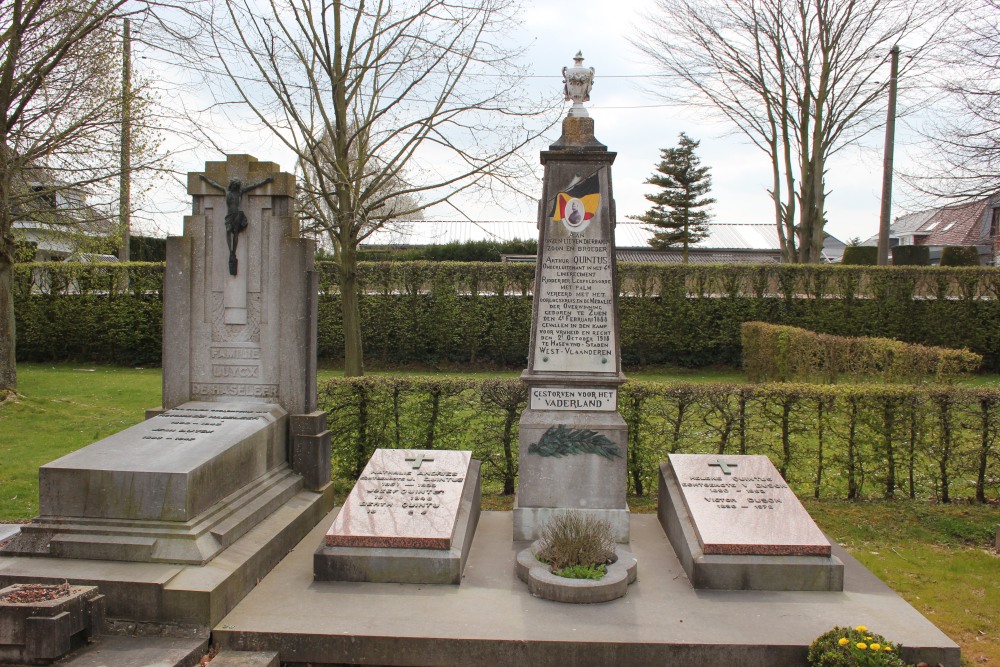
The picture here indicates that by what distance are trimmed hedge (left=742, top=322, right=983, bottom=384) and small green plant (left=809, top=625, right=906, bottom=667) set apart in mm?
7838

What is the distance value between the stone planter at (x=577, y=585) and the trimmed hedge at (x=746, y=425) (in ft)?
9.28

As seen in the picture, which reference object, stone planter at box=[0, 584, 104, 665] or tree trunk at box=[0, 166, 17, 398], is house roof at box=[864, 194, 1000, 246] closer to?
tree trunk at box=[0, 166, 17, 398]

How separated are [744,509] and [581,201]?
2.73 m

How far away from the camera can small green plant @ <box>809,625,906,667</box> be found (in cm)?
383

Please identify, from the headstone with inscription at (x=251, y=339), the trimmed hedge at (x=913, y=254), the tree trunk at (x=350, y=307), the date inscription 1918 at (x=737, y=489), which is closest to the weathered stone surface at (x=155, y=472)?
the headstone with inscription at (x=251, y=339)

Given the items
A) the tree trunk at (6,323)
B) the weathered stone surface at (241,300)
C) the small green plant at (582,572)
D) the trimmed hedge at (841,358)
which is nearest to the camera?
the small green plant at (582,572)

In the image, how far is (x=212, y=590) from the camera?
4.33 metres

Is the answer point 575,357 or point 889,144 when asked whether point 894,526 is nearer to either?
point 575,357

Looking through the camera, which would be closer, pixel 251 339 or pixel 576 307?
pixel 576 307

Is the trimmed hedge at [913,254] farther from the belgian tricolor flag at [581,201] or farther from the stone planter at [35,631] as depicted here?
the stone planter at [35,631]

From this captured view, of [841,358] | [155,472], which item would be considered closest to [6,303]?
[155,472]

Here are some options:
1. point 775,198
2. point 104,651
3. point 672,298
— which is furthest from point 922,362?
point 775,198

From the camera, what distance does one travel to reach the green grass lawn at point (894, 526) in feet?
17.1

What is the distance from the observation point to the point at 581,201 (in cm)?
600
